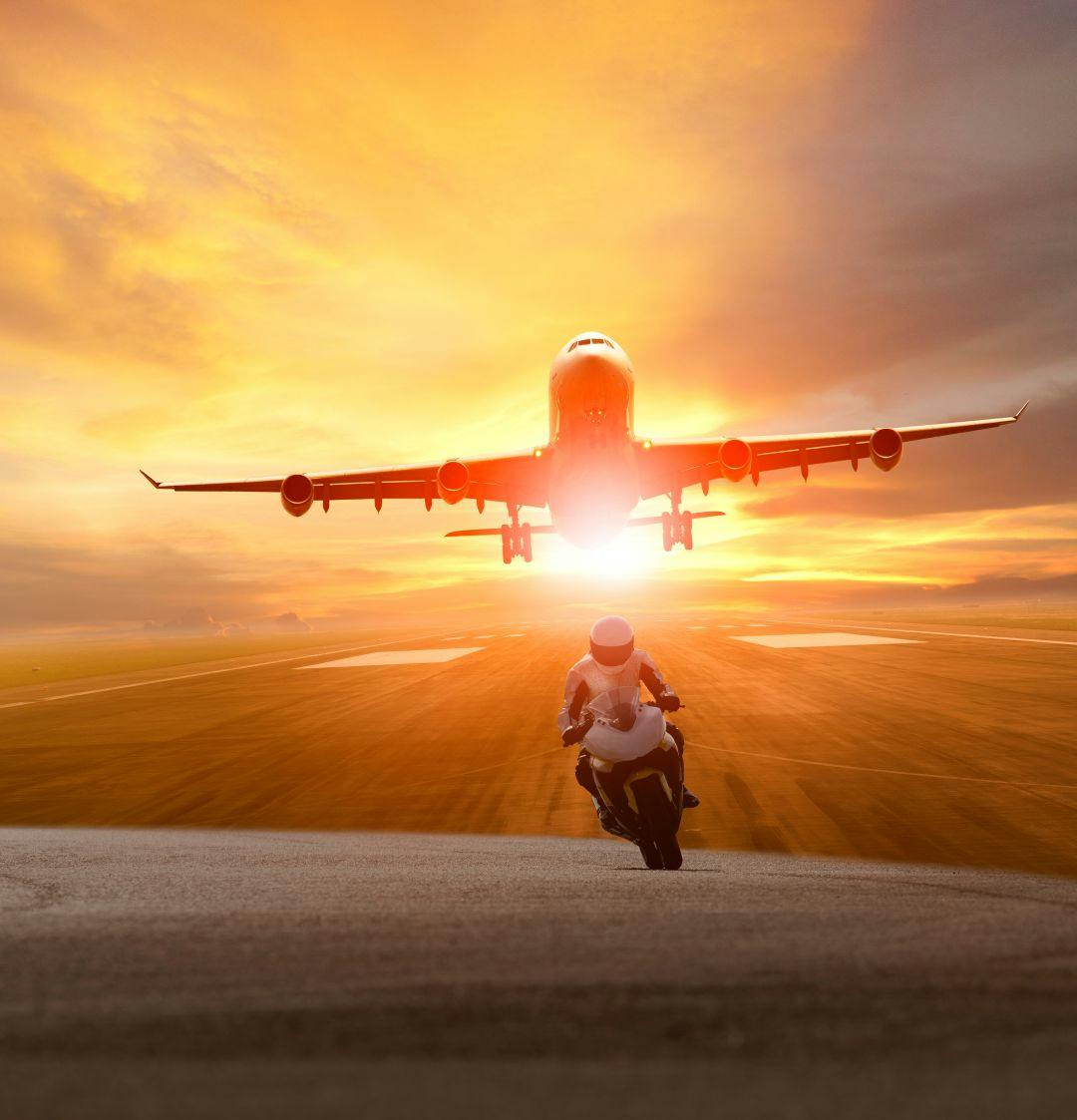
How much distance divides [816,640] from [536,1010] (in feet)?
182

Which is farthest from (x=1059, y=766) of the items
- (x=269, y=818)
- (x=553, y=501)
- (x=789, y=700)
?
(x=553, y=501)

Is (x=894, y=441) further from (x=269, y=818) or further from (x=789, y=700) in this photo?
(x=269, y=818)

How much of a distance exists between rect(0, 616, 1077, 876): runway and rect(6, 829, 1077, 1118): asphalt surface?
10255mm

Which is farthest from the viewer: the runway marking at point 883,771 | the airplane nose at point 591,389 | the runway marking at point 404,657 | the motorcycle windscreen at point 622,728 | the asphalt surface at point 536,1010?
the runway marking at point 404,657

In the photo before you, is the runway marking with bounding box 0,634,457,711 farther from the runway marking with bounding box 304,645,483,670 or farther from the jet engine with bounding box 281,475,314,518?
the jet engine with bounding box 281,475,314,518

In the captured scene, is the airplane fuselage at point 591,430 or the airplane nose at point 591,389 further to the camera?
the airplane fuselage at point 591,430

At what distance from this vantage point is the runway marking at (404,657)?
52.4m

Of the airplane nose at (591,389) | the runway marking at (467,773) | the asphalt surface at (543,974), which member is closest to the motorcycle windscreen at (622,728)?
the asphalt surface at (543,974)

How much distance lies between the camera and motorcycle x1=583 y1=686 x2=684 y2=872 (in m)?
8.10

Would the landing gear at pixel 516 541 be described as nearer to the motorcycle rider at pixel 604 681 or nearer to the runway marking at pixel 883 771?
the runway marking at pixel 883 771

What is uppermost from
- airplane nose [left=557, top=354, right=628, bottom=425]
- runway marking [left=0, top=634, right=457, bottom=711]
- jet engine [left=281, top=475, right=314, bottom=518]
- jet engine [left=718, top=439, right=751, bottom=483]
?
airplane nose [left=557, top=354, right=628, bottom=425]

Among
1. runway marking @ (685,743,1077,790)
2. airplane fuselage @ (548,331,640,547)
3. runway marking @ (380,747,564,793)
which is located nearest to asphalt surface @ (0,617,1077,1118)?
runway marking @ (685,743,1077,790)

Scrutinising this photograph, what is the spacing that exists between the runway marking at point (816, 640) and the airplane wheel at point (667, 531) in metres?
8.83

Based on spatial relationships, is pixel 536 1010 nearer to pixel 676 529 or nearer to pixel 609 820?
pixel 609 820
